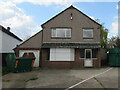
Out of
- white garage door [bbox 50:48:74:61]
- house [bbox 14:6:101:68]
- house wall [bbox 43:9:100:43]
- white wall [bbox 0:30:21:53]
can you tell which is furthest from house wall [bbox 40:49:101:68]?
white wall [bbox 0:30:21:53]

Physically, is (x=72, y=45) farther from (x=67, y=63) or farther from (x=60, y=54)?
(x=67, y=63)

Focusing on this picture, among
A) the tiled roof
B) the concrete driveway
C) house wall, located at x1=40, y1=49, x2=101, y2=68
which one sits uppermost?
the tiled roof

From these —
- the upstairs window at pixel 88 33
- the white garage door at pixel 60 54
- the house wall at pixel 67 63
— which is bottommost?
the house wall at pixel 67 63

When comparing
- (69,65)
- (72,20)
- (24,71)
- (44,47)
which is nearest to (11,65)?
(24,71)

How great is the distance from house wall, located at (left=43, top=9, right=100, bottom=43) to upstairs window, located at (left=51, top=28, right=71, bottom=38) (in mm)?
474

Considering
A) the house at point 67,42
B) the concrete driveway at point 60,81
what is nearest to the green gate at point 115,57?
the house at point 67,42

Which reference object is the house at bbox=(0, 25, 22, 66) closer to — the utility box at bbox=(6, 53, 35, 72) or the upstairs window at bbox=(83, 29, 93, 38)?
the utility box at bbox=(6, 53, 35, 72)

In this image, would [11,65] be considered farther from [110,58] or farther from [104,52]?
[104,52]

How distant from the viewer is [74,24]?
22156 millimetres

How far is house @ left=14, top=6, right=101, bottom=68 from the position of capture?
69.8 feet

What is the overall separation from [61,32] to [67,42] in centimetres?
147

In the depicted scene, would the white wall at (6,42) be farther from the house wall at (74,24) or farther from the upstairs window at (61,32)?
the upstairs window at (61,32)

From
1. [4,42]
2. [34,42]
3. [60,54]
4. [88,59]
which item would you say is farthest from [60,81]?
[4,42]

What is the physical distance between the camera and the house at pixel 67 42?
21266mm
